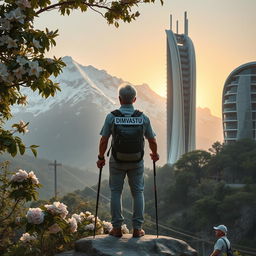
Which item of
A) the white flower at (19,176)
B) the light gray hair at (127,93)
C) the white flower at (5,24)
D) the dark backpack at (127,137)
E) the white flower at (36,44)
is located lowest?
the white flower at (19,176)

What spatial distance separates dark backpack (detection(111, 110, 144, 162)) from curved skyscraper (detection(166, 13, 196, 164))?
3803 inches

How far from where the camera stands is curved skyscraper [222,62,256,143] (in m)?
90.8

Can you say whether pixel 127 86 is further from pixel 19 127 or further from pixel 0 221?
pixel 0 221

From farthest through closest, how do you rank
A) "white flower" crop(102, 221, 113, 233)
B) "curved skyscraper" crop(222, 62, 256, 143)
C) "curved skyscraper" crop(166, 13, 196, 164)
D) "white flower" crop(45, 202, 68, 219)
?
1. "curved skyscraper" crop(166, 13, 196, 164)
2. "curved skyscraper" crop(222, 62, 256, 143)
3. "white flower" crop(102, 221, 113, 233)
4. "white flower" crop(45, 202, 68, 219)

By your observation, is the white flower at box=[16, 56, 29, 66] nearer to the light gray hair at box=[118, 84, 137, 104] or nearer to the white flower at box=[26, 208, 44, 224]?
the light gray hair at box=[118, 84, 137, 104]

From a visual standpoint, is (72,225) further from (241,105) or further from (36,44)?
(241,105)

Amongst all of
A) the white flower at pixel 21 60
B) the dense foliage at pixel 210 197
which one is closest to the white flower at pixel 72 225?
the white flower at pixel 21 60

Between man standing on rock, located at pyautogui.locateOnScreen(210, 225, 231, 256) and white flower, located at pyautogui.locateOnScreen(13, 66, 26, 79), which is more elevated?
A: white flower, located at pyautogui.locateOnScreen(13, 66, 26, 79)

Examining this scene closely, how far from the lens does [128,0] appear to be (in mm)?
7875

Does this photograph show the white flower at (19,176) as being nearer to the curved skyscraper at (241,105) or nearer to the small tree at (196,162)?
the small tree at (196,162)

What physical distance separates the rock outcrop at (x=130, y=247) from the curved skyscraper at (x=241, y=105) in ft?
278

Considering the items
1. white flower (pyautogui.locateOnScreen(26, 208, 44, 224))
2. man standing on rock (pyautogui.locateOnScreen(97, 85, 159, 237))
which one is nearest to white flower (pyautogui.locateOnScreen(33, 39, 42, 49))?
man standing on rock (pyautogui.locateOnScreen(97, 85, 159, 237))

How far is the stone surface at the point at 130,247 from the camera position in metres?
7.02

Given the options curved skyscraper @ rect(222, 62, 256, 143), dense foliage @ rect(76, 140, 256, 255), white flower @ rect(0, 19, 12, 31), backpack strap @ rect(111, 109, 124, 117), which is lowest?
dense foliage @ rect(76, 140, 256, 255)
